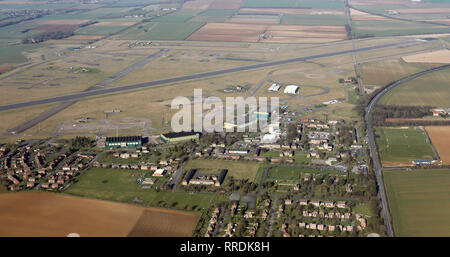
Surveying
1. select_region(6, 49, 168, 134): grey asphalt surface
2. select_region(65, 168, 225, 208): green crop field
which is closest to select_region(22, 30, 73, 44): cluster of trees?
select_region(6, 49, 168, 134): grey asphalt surface

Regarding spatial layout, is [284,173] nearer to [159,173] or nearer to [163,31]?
[159,173]

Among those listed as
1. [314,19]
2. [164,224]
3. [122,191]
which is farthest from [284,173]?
[314,19]

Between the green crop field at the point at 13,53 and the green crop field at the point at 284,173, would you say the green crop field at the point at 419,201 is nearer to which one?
the green crop field at the point at 284,173

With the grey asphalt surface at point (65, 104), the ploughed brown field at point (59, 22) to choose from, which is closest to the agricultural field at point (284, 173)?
the grey asphalt surface at point (65, 104)

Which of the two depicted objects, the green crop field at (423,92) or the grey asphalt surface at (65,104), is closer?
the grey asphalt surface at (65,104)

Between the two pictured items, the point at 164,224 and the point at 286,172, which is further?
the point at 286,172

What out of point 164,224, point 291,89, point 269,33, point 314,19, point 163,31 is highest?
point 314,19
